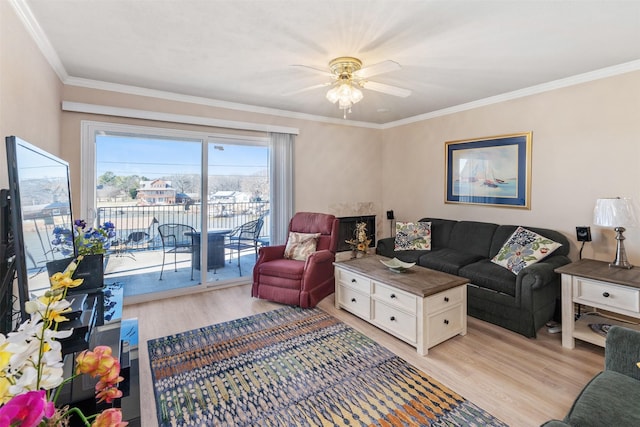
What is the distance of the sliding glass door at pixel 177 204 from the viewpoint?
344 cm

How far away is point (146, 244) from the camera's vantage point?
3693mm

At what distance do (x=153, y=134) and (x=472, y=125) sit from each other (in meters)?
A: 3.93

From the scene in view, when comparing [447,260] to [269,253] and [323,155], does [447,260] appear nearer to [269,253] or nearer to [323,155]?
[269,253]

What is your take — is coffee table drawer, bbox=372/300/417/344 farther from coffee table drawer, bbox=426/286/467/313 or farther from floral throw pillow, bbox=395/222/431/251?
floral throw pillow, bbox=395/222/431/251

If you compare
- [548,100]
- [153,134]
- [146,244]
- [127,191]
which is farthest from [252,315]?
[548,100]

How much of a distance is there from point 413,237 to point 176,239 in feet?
9.97

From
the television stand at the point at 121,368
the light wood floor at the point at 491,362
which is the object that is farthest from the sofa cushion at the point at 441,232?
the television stand at the point at 121,368

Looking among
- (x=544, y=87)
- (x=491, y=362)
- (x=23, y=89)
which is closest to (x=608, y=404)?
(x=491, y=362)

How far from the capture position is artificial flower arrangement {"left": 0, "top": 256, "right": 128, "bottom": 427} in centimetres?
47

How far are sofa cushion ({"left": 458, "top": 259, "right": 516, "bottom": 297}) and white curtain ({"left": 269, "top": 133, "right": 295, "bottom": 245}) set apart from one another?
232cm

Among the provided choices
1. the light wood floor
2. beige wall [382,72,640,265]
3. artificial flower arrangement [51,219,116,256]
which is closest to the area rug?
the light wood floor

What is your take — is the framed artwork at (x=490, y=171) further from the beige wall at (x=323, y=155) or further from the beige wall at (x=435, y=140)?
the beige wall at (x=323, y=155)

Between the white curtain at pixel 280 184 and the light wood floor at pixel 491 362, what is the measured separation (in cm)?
122

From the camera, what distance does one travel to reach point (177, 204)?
3.80m
